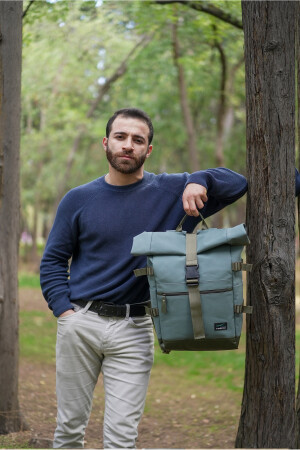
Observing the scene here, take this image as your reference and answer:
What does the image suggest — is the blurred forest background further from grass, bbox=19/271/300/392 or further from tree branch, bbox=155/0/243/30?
grass, bbox=19/271/300/392

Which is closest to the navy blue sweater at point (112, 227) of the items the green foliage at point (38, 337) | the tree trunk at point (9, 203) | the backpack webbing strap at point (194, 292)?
the backpack webbing strap at point (194, 292)

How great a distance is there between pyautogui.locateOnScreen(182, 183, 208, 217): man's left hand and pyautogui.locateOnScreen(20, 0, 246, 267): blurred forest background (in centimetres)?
726

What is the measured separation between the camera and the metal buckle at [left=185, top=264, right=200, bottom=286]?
3455mm

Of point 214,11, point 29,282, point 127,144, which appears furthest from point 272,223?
point 29,282

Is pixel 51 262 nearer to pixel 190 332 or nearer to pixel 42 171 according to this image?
pixel 190 332

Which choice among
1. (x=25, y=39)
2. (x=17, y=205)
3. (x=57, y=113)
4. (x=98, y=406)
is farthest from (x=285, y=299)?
(x=57, y=113)

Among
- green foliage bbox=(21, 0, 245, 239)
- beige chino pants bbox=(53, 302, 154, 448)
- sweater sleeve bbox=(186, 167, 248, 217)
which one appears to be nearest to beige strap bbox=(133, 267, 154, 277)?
beige chino pants bbox=(53, 302, 154, 448)

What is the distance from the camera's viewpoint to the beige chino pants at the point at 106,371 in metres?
3.71

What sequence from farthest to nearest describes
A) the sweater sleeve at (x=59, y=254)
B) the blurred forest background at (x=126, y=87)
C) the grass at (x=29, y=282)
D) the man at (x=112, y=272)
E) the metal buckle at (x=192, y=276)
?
the grass at (x=29, y=282), the blurred forest background at (x=126, y=87), the sweater sleeve at (x=59, y=254), the man at (x=112, y=272), the metal buckle at (x=192, y=276)

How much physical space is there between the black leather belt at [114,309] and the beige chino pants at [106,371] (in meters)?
0.03

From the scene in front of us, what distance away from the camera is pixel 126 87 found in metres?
21.6

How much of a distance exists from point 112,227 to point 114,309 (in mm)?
485

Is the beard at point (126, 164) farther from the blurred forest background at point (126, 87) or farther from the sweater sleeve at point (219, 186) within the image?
the blurred forest background at point (126, 87)

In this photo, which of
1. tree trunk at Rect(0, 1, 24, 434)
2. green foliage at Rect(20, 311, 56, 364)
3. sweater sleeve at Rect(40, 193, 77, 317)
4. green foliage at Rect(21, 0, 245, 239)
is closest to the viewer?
sweater sleeve at Rect(40, 193, 77, 317)
